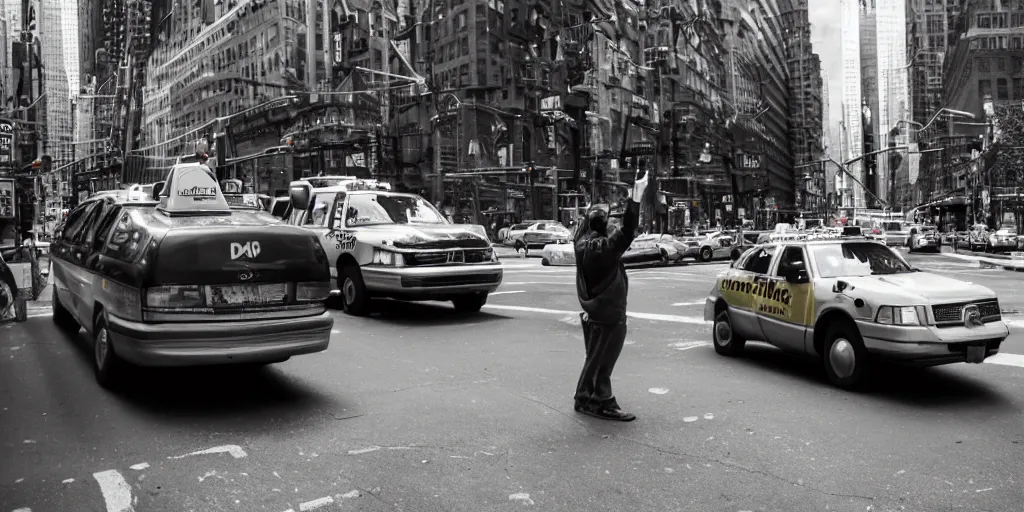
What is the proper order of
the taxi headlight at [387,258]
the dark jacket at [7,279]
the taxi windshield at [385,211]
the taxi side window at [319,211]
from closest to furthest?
1. the dark jacket at [7,279]
2. the taxi headlight at [387,258]
3. the taxi windshield at [385,211]
4. the taxi side window at [319,211]

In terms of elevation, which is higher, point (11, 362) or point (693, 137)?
point (693, 137)

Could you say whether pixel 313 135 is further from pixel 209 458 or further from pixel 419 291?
pixel 209 458

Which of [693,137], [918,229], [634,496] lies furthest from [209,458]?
→ [693,137]

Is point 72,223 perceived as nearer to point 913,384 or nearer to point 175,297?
point 175,297

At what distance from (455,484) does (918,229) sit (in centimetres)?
4594

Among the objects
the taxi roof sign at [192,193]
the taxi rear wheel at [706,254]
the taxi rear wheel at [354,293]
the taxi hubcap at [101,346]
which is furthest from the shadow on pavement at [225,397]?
the taxi rear wheel at [706,254]

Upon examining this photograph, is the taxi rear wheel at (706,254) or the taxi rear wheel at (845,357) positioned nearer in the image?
the taxi rear wheel at (845,357)

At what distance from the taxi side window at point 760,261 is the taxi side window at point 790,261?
0.71 feet

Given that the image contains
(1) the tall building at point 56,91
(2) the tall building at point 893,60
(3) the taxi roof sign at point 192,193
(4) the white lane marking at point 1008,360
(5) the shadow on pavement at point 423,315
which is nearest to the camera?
(3) the taxi roof sign at point 192,193

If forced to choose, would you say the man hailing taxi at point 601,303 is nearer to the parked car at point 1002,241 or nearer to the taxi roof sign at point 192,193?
the taxi roof sign at point 192,193

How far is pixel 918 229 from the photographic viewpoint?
43.9 meters

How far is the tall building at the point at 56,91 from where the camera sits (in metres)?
83.9

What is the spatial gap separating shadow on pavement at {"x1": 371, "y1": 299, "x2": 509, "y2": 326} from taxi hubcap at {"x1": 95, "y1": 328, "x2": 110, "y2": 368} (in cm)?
453

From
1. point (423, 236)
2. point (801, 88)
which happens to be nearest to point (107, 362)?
point (423, 236)
